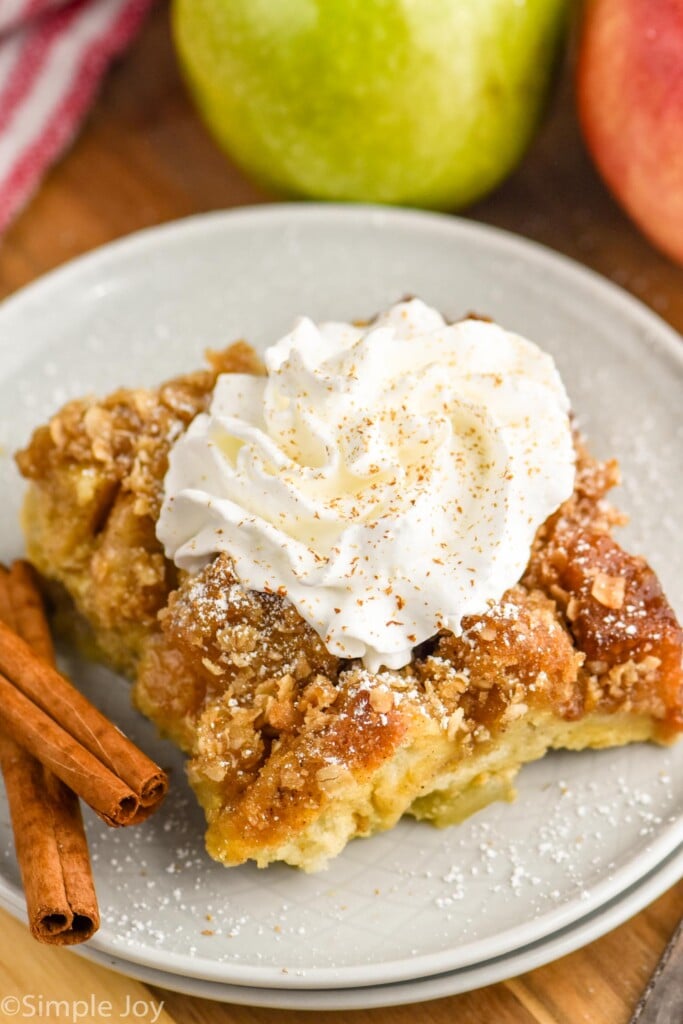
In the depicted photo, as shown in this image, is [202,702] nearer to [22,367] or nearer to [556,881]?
[556,881]

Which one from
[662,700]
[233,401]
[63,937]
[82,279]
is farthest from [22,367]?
[662,700]

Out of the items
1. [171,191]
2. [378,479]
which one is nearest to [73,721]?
[378,479]

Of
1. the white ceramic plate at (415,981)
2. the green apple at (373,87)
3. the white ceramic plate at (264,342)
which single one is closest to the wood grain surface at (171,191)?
the green apple at (373,87)

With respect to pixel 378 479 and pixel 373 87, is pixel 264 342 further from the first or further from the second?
pixel 378 479

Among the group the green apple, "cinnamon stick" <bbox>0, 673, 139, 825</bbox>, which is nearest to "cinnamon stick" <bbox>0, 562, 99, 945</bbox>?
"cinnamon stick" <bbox>0, 673, 139, 825</bbox>

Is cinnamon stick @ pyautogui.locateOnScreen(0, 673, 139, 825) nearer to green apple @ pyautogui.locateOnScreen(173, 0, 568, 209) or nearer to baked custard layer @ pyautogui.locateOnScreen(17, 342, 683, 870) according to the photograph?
baked custard layer @ pyautogui.locateOnScreen(17, 342, 683, 870)

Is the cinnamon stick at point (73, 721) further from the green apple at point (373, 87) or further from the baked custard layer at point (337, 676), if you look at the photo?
the green apple at point (373, 87)
